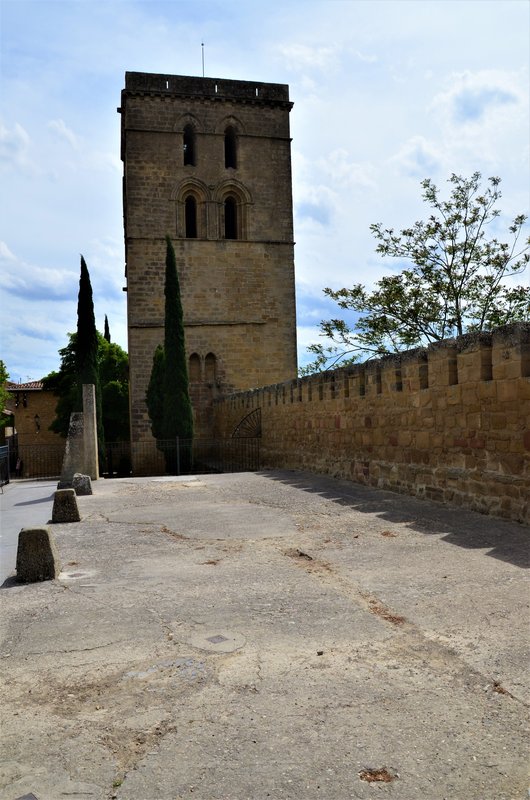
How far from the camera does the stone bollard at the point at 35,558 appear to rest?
15.8 ft

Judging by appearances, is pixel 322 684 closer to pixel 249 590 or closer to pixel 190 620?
pixel 190 620

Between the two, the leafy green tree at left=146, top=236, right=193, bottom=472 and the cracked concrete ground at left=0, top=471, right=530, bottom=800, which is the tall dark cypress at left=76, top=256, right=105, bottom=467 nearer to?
the leafy green tree at left=146, top=236, right=193, bottom=472

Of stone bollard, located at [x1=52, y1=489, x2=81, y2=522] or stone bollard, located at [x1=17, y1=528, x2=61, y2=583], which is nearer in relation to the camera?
stone bollard, located at [x1=17, y1=528, x2=61, y2=583]

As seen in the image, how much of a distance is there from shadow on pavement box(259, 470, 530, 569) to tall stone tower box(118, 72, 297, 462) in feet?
57.8

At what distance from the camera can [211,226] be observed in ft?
92.4

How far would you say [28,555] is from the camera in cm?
481

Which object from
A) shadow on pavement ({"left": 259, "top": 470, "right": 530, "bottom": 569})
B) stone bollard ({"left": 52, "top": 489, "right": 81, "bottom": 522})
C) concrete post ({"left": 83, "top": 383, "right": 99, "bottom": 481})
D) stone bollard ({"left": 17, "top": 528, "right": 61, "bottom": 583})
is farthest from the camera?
concrete post ({"left": 83, "top": 383, "right": 99, "bottom": 481})

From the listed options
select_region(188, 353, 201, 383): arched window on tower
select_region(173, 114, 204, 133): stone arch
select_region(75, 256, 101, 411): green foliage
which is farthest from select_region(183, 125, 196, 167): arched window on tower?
select_region(188, 353, 201, 383): arched window on tower

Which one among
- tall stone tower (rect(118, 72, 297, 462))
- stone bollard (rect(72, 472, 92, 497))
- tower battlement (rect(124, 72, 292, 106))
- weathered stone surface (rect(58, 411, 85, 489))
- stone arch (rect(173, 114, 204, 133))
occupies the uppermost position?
tower battlement (rect(124, 72, 292, 106))

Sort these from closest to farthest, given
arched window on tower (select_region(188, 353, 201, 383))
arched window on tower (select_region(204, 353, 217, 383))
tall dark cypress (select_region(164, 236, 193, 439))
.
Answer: tall dark cypress (select_region(164, 236, 193, 439))
arched window on tower (select_region(188, 353, 201, 383))
arched window on tower (select_region(204, 353, 217, 383))

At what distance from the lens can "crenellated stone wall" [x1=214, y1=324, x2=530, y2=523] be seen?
6.29m

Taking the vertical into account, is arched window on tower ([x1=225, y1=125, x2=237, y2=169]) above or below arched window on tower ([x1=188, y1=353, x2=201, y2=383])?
above

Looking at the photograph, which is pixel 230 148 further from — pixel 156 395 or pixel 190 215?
pixel 156 395

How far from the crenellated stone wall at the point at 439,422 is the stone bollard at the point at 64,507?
4210mm
